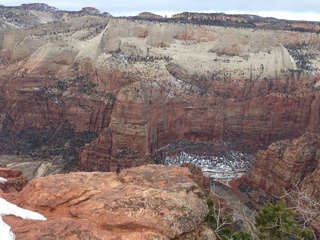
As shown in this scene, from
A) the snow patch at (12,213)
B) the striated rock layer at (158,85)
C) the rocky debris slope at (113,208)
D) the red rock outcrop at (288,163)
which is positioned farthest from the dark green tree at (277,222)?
the striated rock layer at (158,85)

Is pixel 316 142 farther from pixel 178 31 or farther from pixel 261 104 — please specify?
pixel 178 31

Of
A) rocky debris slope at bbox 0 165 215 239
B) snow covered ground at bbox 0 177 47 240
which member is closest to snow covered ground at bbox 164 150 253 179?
rocky debris slope at bbox 0 165 215 239

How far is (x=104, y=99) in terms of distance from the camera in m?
53.1

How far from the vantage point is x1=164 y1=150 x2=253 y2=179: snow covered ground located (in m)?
45.7

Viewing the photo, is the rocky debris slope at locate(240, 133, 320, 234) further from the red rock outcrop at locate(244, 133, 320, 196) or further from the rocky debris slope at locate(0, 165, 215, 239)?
the rocky debris slope at locate(0, 165, 215, 239)

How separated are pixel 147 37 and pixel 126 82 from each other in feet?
61.6

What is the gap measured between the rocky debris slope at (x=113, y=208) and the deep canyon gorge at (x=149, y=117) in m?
0.03

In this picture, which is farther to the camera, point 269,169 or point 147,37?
point 147,37

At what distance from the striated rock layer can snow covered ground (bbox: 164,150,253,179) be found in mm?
2399

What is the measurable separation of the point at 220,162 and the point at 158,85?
1243cm

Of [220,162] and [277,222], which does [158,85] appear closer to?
[220,162]

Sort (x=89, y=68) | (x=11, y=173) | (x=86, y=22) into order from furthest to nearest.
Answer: (x=86, y=22) → (x=89, y=68) → (x=11, y=173)

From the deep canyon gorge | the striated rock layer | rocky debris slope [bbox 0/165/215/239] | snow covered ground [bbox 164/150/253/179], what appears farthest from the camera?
snow covered ground [bbox 164/150/253/179]

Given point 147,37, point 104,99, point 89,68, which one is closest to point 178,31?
point 147,37
